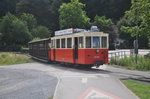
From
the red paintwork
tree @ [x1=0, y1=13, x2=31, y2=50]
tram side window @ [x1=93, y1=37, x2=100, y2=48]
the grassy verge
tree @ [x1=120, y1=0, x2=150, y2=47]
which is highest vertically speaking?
tree @ [x1=0, y1=13, x2=31, y2=50]

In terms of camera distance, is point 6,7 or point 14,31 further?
point 6,7

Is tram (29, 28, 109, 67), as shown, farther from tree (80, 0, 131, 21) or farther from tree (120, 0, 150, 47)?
tree (80, 0, 131, 21)

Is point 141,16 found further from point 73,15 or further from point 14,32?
point 14,32

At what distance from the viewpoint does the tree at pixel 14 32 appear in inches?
2977

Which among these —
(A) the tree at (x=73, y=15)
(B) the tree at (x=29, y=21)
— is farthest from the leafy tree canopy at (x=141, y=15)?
(B) the tree at (x=29, y=21)

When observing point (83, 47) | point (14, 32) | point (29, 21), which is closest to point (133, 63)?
point (83, 47)

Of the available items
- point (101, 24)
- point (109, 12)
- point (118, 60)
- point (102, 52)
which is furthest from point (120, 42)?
point (102, 52)

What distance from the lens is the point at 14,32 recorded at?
2987 inches

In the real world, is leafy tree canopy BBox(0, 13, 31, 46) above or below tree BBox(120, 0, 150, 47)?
above

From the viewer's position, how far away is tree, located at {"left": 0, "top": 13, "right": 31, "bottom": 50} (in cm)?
7562

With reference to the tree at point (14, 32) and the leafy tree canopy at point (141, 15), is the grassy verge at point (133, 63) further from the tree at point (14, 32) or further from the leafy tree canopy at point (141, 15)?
the tree at point (14, 32)

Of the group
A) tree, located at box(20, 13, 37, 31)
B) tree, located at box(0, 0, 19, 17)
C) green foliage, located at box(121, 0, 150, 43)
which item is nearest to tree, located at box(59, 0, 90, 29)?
tree, located at box(20, 13, 37, 31)

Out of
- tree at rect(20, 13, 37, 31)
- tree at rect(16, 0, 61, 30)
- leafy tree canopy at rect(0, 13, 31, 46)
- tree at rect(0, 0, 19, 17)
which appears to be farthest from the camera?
tree at rect(0, 0, 19, 17)

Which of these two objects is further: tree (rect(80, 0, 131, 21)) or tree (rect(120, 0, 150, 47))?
tree (rect(80, 0, 131, 21))
